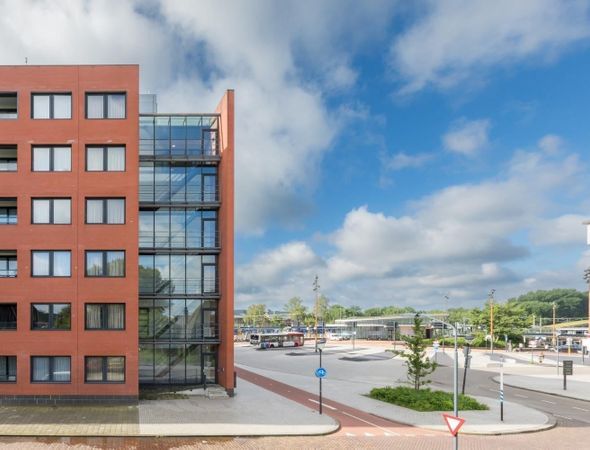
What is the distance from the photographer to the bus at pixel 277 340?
3479 inches

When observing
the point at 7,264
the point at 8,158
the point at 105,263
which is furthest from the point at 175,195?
the point at 7,264

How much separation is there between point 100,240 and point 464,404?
2435 cm

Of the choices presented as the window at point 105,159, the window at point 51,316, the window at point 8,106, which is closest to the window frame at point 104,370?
the window at point 51,316

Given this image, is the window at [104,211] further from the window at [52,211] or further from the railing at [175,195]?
the railing at [175,195]

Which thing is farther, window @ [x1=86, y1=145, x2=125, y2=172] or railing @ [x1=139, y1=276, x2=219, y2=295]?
railing @ [x1=139, y1=276, x2=219, y2=295]

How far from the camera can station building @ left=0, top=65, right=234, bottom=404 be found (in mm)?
33688

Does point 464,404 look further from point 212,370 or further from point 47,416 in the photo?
point 47,416

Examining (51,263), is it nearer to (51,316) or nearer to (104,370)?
(51,316)

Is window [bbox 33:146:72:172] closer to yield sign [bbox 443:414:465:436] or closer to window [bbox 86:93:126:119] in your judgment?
window [bbox 86:93:126:119]

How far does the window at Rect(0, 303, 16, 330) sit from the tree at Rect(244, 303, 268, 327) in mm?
111517

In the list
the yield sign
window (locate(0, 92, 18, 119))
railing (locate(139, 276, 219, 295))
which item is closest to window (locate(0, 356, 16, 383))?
railing (locate(139, 276, 219, 295))

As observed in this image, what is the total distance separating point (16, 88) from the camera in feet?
115

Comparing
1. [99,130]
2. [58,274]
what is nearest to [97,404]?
[58,274]

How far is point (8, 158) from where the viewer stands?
3678 cm
